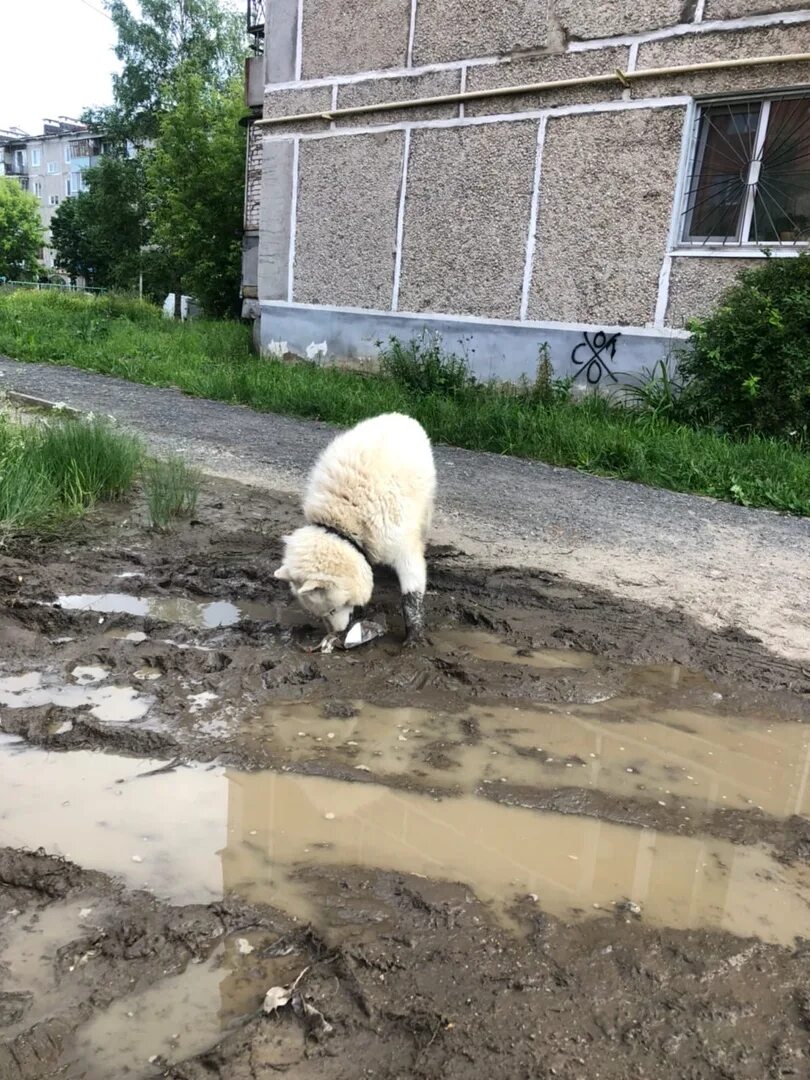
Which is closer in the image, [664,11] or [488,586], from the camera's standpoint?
[488,586]

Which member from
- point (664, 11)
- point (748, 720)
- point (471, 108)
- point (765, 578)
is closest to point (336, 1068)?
point (748, 720)

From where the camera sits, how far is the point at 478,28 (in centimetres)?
1159

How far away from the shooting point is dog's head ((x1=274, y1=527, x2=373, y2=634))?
4.16 metres

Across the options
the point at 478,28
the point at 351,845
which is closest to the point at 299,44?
the point at 478,28

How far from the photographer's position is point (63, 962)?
2.16 meters

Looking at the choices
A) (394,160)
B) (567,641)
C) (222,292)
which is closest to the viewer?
(567,641)

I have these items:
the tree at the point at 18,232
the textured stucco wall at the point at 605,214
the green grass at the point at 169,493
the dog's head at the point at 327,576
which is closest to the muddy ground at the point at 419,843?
the dog's head at the point at 327,576

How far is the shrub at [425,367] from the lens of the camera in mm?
11805

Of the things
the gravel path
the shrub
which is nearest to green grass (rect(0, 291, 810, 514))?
the shrub

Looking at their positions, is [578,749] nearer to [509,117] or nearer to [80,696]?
[80,696]

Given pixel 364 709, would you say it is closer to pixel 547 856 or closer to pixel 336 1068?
pixel 547 856

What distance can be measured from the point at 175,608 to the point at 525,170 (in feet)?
30.6

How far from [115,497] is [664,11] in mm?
9330

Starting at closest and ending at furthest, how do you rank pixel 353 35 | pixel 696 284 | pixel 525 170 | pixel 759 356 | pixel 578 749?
1. pixel 578 749
2. pixel 759 356
3. pixel 696 284
4. pixel 525 170
5. pixel 353 35
